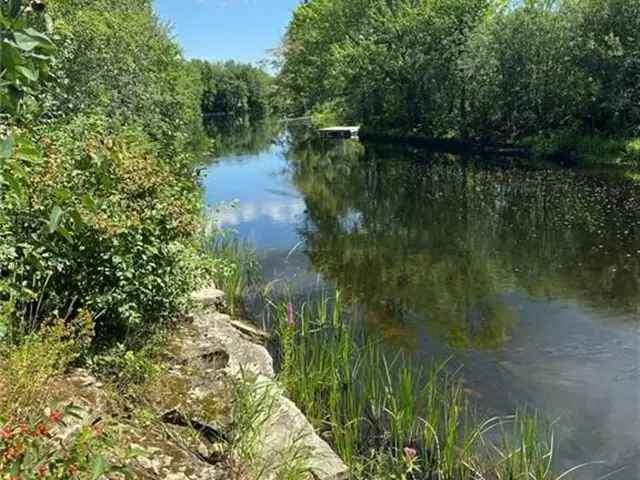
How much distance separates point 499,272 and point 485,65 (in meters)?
20.6

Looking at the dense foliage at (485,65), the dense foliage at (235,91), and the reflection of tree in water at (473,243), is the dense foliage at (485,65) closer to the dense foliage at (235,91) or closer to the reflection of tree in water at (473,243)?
the reflection of tree in water at (473,243)

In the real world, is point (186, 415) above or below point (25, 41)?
below

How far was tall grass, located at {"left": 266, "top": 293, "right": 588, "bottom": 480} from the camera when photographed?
424 centimetres

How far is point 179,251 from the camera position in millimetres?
4570

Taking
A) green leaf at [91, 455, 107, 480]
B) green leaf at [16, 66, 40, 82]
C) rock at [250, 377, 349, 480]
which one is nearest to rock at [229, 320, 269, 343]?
rock at [250, 377, 349, 480]

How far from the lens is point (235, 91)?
90.9 meters

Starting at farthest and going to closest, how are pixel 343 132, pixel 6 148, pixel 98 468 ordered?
pixel 343 132 < pixel 98 468 < pixel 6 148

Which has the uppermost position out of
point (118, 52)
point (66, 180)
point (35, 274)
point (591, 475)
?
point (118, 52)

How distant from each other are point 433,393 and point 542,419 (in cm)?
125

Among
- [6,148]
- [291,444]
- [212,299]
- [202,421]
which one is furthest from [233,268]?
[6,148]

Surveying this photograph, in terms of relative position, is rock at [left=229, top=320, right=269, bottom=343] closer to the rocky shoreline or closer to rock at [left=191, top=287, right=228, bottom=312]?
rock at [left=191, top=287, right=228, bottom=312]

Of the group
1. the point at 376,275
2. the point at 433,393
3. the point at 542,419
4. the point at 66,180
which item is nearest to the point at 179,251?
the point at 66,180

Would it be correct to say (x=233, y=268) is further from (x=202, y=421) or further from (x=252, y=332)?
(x=202, y=421)

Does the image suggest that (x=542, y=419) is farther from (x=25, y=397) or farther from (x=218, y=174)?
(x=218, y=174)
